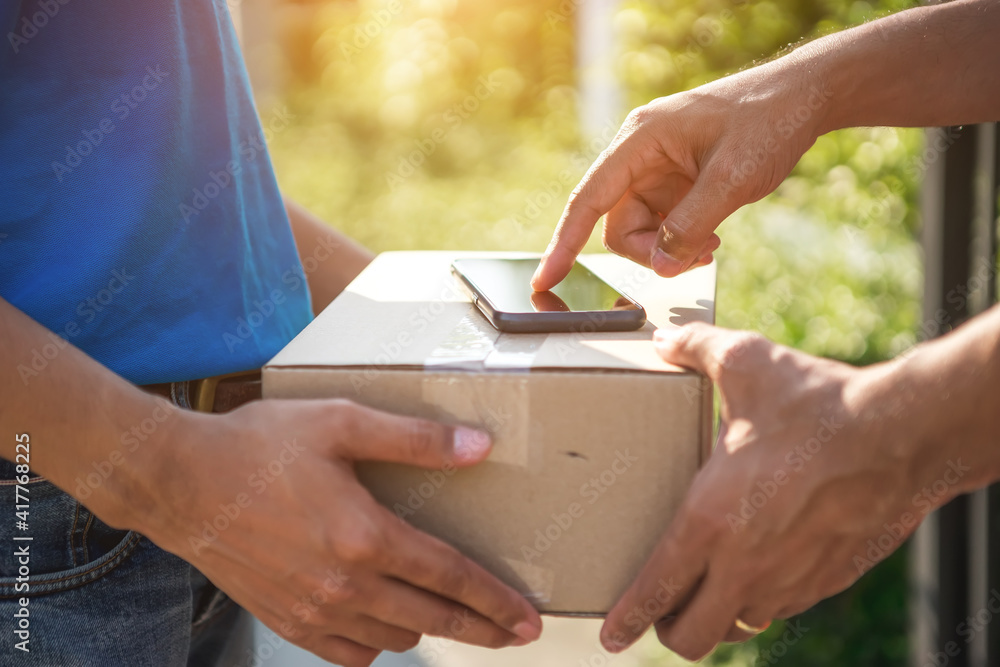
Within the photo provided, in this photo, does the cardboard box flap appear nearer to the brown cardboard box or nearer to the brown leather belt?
the brown cardboard box

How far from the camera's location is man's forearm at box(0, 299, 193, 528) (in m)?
0.75

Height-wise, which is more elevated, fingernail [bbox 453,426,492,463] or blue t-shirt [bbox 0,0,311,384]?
blue t-shirt [bbox 0,0,311,384]

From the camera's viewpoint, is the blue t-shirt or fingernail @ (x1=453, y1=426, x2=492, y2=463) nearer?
fingernail @ (x1=453, y1=426, x2=492, y2=463)

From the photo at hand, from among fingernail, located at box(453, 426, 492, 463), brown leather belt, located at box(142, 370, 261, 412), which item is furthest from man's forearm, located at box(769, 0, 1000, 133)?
brown leather belt, located at box(142, 370, 261, 412)

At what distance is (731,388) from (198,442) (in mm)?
477

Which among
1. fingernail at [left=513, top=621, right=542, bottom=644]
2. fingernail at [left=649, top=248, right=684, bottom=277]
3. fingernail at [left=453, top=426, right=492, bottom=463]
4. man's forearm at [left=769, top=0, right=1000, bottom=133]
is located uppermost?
man's forearm at [left=769, top=0, right=1000, bottom=133]

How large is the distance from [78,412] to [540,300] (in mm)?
481

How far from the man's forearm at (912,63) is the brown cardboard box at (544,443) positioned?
0.49 metres

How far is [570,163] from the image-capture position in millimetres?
Answer: 4586

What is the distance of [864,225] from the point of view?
2990 millimetres

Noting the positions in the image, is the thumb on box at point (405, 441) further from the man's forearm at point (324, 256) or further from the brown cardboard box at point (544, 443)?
the man's forearm at point (324, 256)

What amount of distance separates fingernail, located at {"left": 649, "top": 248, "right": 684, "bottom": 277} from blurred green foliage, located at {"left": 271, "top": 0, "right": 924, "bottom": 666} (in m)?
1.31

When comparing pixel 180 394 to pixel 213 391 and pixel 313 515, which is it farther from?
pixel 313 515

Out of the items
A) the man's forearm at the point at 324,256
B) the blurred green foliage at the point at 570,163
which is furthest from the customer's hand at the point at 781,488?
the blurred green foliage at the point at 570,163
